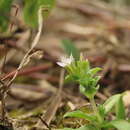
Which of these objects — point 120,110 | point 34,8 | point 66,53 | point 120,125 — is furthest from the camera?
point 66,53

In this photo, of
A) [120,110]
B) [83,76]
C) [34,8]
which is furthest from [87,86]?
[34,8]

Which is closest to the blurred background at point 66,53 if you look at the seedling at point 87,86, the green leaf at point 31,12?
the green leaf at point 31,12

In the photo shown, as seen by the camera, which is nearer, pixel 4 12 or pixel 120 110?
pixel 120 110

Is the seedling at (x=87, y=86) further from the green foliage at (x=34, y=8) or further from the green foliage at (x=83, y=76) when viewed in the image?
the green foliage at (x=34, y=8)

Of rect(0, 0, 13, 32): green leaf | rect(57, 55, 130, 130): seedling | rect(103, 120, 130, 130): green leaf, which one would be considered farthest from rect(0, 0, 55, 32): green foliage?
rect(103, 120, 130, 130): green leaf

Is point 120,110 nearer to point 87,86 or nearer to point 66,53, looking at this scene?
point 87,86
